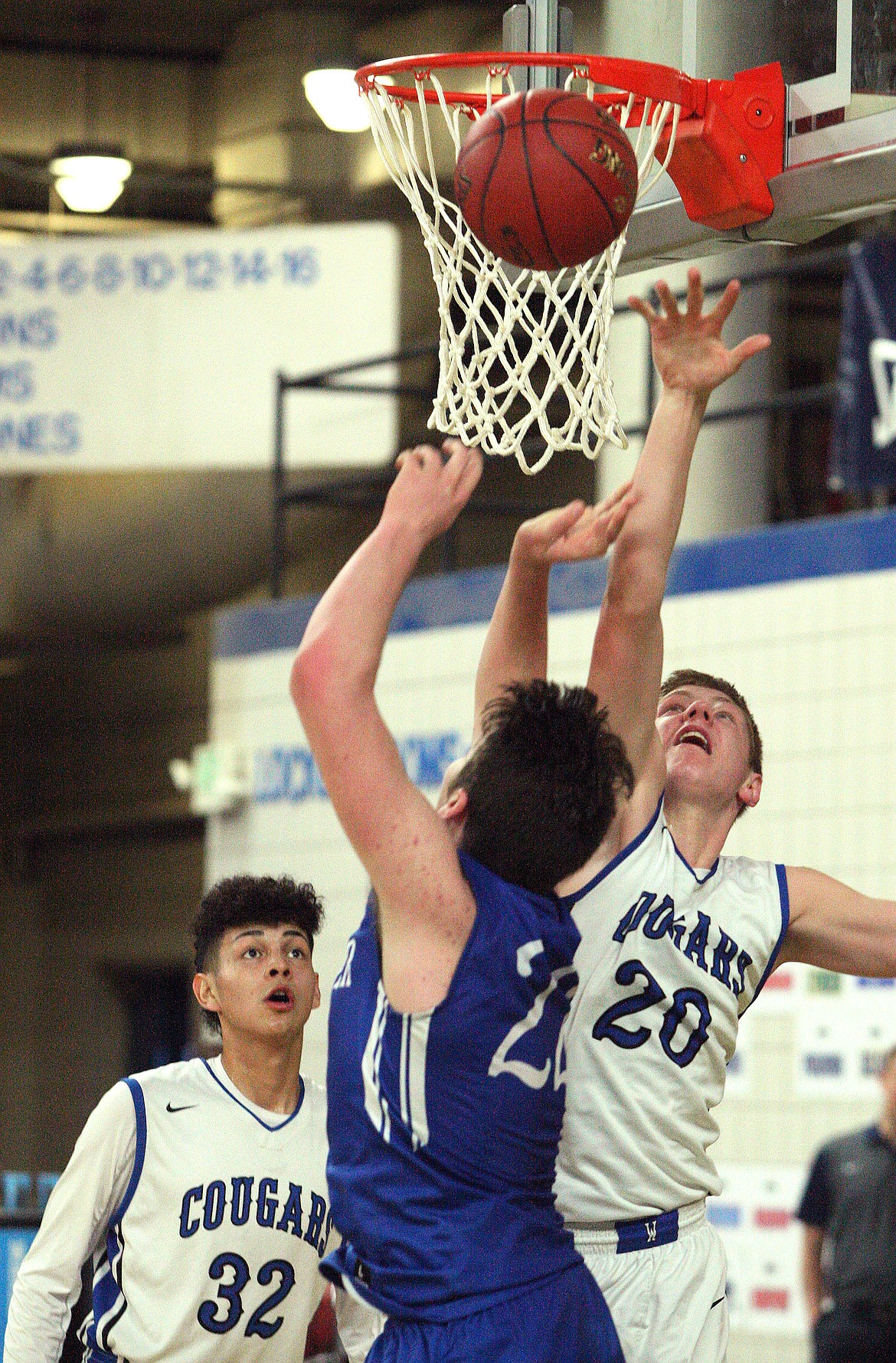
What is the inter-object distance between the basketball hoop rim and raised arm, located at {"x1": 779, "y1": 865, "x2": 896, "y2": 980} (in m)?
1.51

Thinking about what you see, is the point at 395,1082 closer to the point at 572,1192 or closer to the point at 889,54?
the point at 572,1192

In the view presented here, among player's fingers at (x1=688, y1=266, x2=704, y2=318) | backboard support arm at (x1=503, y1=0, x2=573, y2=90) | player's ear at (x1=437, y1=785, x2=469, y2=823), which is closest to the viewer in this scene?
player's ear at (x1=437, y1=785, x2=469, y2=823)

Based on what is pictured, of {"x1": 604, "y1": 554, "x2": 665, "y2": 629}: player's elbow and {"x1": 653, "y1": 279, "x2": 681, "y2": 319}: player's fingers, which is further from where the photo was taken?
{"x1": 653, "y1": 279, "x2": 681, "y2": 319}: player's fingers

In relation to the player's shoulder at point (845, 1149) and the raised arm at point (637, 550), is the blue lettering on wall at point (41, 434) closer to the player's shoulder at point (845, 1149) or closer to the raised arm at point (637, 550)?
the player's shoulder at point (845, 1149)

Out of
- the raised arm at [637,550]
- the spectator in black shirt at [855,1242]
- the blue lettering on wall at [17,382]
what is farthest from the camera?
the blue lettering on wall at [17,382]

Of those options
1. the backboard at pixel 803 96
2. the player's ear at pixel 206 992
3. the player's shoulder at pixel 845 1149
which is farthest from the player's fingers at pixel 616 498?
the player's shoulder at pixel 845 1149

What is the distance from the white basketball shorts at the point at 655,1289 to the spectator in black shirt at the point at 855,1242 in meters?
3.27

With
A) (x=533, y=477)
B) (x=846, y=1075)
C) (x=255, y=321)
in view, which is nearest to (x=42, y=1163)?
(x=533, y=477)

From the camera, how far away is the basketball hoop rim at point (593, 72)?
4016mm

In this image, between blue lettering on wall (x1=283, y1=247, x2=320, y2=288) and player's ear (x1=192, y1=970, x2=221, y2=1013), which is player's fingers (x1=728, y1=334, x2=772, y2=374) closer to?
player's ear (x1=192, y1=970, x2=221, y2=1013)

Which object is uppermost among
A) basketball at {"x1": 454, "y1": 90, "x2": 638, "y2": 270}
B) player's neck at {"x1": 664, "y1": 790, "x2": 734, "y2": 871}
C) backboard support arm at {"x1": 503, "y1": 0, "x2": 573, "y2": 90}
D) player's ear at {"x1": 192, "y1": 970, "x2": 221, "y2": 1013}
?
backboard support arm at {"x1": 503, "y1": 0, "x2": 573, "y2": 90}

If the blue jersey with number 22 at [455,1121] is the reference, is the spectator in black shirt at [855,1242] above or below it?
below

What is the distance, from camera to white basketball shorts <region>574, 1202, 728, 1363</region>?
3.48 meters

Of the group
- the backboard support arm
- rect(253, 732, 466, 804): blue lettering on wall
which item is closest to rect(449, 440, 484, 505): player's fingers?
the backboard support arm
